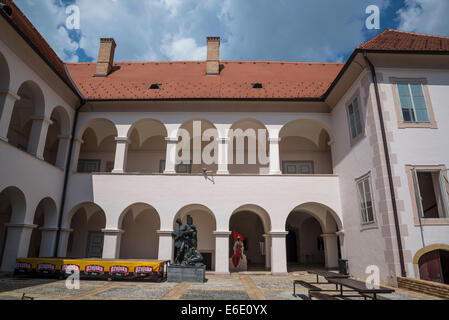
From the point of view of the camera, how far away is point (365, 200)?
10906mm

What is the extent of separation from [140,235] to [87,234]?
2890 millimetres

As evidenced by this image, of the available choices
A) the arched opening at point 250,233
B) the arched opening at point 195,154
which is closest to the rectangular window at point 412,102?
the arched opening at point 195,154

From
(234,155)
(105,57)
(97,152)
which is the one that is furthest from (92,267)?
(105,57)

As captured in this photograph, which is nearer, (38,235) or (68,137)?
(68,137)

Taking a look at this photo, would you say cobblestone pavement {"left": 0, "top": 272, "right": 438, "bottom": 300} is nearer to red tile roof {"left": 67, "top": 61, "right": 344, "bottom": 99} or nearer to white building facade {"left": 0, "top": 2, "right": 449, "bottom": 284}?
white building facade {"left": 0, "top": 2, "right": 449, "bottom": 284}

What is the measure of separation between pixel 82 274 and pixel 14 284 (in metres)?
2.00

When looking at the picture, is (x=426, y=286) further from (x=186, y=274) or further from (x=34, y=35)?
(x=34, y=35)

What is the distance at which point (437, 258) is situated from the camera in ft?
29.6

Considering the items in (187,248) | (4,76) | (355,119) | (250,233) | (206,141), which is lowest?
(187,248)

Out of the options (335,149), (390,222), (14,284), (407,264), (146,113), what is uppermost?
(146,113)

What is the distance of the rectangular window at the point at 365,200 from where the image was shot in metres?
10.5
